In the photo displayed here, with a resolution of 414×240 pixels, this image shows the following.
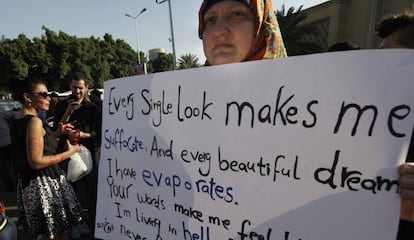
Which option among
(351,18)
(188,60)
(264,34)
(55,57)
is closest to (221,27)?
(264,34)

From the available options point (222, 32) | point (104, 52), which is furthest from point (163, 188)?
point (104, 52)

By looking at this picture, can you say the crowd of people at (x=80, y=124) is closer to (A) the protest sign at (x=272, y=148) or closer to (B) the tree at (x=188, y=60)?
(A) the protest sign at (x=272, y=148)

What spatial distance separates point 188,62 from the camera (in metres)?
41.7

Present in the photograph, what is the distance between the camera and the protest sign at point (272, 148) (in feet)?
1.98

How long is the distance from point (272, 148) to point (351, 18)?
55.0ft

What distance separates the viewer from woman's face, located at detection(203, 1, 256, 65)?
3.35 feet

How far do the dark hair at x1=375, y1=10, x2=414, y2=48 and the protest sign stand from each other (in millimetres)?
752

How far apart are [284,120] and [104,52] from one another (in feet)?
111

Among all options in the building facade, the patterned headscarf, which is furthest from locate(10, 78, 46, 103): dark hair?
the building facade

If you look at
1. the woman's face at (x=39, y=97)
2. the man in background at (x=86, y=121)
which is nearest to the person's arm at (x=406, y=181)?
the woman's face at (x=39, y=97)

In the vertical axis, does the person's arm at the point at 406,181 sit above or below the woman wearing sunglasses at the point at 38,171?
above

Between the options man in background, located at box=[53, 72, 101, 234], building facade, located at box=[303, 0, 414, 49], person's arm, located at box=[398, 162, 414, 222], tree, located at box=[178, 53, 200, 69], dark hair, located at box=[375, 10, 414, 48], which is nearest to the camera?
person's arm, located at box=[398, 162, 414, 222]

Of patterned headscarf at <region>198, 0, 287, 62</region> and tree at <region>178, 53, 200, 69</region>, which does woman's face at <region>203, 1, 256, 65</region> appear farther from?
tree at <region>178, 53, 200, 69</region>

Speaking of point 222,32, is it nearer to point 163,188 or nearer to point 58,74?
point 163,188
